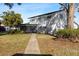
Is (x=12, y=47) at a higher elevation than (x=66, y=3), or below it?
below

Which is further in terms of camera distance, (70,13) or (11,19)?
(70,13)

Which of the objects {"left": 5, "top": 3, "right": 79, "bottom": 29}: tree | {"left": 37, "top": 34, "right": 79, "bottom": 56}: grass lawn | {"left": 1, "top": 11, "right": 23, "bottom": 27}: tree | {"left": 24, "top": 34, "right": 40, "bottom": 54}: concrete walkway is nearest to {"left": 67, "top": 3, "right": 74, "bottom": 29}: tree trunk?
{"left": 5, "top": 3, "right": 79, "bottom": 29}: tree

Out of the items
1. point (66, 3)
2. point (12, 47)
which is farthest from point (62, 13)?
point (12, 47)

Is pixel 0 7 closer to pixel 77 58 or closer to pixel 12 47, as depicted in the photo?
pixel 12 47

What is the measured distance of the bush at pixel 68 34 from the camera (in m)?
12.2

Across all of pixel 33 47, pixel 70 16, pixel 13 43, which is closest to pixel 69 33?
pixel 70 16

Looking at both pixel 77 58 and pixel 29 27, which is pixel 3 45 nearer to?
pixel 29 27

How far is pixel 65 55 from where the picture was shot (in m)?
12.2

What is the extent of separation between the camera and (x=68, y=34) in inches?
482

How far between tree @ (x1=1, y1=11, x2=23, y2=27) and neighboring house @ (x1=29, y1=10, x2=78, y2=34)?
0.23m

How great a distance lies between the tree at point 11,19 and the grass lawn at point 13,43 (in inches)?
8.3

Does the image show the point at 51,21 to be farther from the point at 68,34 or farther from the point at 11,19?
the point at 11,19

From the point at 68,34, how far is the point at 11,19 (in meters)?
1.04

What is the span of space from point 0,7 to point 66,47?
1365 mm
